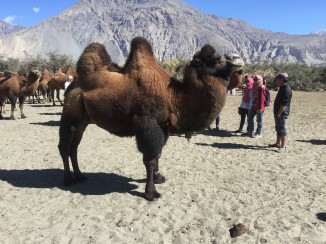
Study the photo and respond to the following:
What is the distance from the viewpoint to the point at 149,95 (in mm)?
5840

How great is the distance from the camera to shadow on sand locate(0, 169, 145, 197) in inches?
261

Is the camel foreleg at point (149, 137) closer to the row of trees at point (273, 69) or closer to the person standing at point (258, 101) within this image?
the person standing at point (258, 101)

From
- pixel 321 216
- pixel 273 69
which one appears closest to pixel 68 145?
pixel 321 216

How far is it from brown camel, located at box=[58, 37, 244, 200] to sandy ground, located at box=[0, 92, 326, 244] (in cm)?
76

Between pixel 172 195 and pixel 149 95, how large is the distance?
1724mm

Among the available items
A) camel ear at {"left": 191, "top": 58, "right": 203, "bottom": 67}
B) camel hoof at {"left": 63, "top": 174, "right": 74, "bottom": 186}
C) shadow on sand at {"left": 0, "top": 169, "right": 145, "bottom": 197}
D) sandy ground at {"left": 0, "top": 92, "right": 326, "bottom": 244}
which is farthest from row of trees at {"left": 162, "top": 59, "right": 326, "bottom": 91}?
camel ear at {"left": 191, "top": 58, "right": 203, "bottom": 67}

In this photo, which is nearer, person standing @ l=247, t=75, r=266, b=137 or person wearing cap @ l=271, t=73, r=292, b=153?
person wearing cap @ l=271, t=73, r=292, b=153

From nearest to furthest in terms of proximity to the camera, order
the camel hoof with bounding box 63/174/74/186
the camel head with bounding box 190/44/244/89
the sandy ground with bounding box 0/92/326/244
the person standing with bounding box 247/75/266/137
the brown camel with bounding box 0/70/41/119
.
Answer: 1. the sandy ground with bounding box 0/92/326/244
2. the camel head with bounding box 190/44/244/89
3. the camel hoof with bounding box 63/174/74/186
4. the person standing with bounding box 247/75/266/137
5. the brown camel with bounding box 0/70/41/119

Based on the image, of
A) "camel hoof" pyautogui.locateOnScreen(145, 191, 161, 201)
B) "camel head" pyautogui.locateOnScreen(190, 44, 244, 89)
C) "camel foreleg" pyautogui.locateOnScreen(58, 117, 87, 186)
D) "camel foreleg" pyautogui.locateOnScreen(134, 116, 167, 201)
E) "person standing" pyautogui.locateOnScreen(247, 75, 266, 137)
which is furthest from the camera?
"person standing" pyautogui.locateOnScreen(247, 75, 266, 137)

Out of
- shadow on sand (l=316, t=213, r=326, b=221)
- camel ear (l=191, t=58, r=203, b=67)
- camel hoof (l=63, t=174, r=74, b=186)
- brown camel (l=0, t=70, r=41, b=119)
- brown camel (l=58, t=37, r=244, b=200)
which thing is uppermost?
camel ear (l=191, t=58, r=203, b=67)

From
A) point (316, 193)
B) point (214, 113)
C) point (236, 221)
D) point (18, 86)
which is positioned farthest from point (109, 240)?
point (18, 86)

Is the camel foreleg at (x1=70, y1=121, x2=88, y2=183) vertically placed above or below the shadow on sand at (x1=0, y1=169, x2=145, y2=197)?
above

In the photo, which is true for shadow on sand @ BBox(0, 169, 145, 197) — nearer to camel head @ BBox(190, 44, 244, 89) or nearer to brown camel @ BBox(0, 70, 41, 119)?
camel head @ BBox(190, 44, 244, 89)

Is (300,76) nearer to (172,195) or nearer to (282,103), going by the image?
(282,103)
